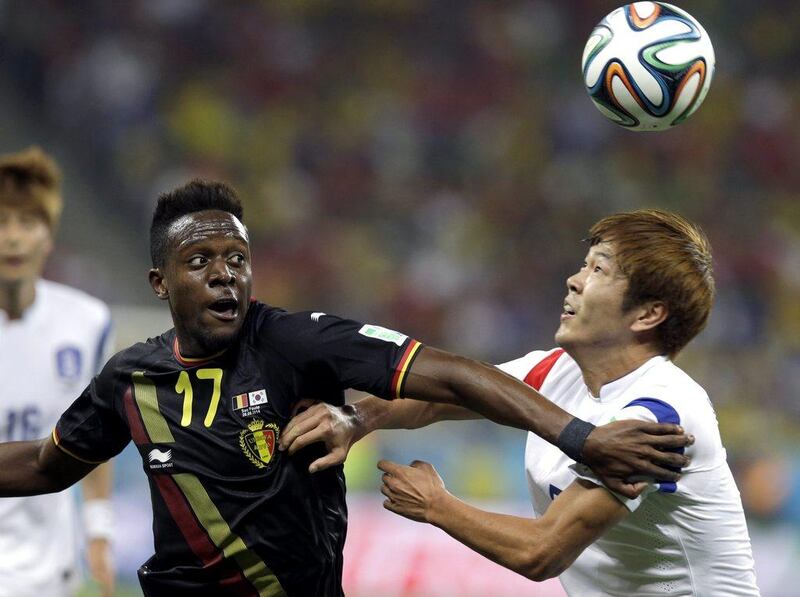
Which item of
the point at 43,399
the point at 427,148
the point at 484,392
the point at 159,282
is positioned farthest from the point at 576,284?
the point at 427,148

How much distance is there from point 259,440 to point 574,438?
90 centimetres

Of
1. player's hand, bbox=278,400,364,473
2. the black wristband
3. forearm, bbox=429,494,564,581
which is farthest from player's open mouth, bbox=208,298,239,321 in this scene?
the black wristband

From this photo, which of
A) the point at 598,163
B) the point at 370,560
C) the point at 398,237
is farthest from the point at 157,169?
the point at 370,560

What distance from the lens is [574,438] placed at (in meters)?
3.10

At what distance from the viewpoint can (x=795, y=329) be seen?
1205 centimetres

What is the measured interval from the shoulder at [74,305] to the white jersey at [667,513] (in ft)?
8.55

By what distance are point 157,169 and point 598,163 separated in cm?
485

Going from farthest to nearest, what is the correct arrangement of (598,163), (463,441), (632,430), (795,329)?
(598,163) → (795,329) → (463,441) → (632,430)

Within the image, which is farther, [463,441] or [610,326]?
[463,441]

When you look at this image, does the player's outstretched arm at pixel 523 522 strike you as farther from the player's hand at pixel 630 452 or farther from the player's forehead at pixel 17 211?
the player's forehead at pixel 17 211

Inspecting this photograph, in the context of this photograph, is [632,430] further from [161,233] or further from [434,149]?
[434,149]

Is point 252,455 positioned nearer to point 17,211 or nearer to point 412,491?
point 412,491

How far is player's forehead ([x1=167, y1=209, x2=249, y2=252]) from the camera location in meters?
3.45

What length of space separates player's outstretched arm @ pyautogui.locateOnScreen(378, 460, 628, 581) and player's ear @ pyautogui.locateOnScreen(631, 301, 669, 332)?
1.87 feet
